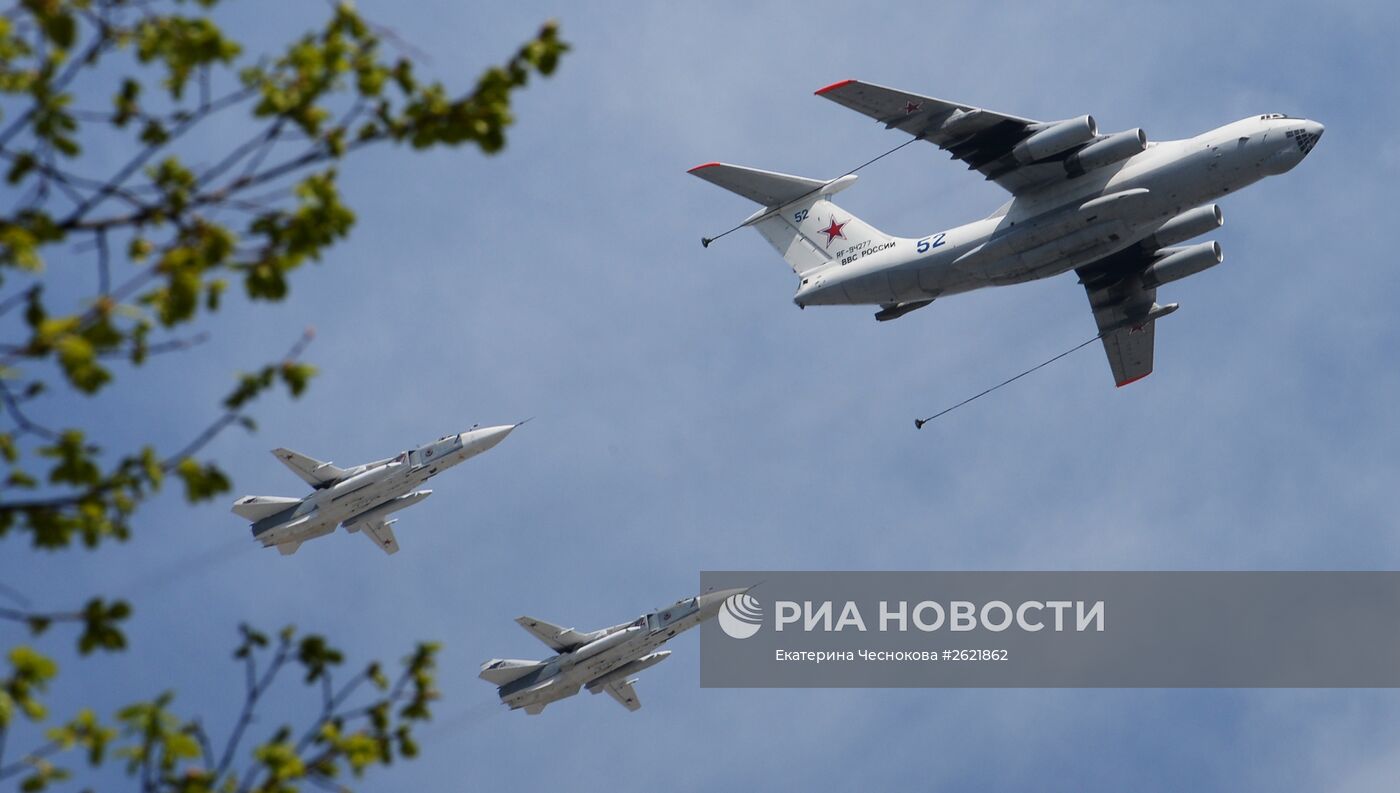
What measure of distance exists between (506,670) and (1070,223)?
79.4 feet

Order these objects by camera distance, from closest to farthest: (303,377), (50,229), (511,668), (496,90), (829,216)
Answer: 1. (50,229)
2. (303,377)
3. (496,90)
4. (829,216)
5. (511,668)

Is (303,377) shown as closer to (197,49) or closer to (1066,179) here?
(197,49)

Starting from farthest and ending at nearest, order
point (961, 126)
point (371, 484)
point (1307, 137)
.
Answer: point (371, 484), point (961, 126), point (1307, 137)

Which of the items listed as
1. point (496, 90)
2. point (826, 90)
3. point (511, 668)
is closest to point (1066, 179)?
point (826, 90)

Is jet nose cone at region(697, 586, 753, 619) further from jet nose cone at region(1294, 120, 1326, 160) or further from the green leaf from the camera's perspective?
the green leaf

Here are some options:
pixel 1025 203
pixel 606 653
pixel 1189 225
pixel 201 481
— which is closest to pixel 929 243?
pixel 1025 203

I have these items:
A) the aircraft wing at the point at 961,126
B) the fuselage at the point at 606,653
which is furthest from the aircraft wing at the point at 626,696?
the aircraft wing at the point at 961,126

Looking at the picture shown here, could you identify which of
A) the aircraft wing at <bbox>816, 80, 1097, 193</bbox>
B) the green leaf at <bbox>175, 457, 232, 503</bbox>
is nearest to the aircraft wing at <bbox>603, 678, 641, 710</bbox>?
the aircraft wing at <bbox>816, 80, 1097, 193</bbox>

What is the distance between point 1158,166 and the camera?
38.7 meters

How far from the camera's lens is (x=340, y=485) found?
51.6 meters

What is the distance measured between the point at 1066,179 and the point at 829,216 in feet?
22.8

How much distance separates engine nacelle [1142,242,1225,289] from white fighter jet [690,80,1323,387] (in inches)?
1.6

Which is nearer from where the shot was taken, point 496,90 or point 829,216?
point 496,90

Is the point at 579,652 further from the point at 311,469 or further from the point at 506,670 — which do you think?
the point at 311,469
